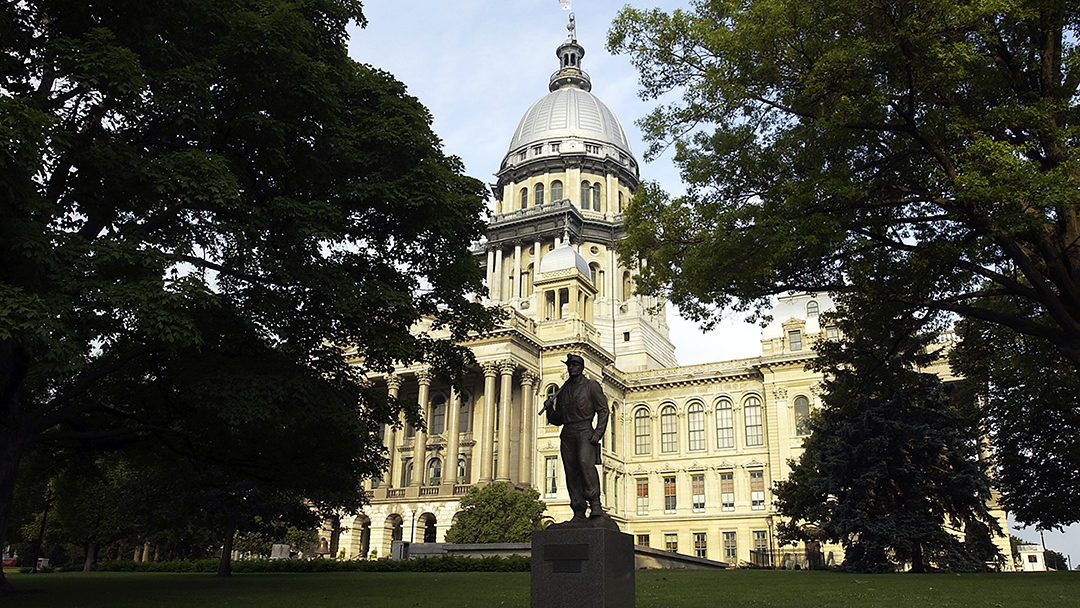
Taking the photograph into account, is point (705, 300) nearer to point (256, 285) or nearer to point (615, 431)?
point (256, 285)

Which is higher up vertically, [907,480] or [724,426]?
[724,426]

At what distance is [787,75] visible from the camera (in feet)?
55.0

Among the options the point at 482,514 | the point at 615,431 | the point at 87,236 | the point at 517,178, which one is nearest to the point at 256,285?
the point at 87,236

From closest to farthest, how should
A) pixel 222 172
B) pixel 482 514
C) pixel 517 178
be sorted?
pixel 222 172 → pixel 482 514 → pixel 517 178

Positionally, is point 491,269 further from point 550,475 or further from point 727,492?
point 727,492

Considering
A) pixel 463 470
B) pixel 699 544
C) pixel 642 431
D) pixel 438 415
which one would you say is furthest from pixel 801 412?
pixel 438 415

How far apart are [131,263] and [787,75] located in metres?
12.4

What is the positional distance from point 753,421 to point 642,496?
964 cm

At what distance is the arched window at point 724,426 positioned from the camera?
201 ft

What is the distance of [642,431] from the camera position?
64.2m

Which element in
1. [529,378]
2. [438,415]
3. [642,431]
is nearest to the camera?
[529,378]

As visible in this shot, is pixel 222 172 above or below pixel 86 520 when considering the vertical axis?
above

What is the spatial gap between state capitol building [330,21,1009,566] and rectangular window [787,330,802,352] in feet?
0.26

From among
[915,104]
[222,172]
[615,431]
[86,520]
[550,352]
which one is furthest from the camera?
[615,431]
